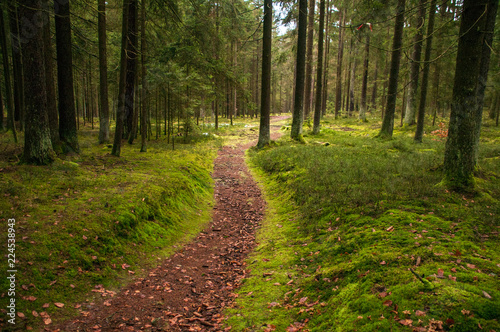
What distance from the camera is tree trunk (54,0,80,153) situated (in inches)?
391

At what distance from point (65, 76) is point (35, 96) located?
3.69 metres

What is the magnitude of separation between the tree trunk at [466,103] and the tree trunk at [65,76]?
12606 millimetres

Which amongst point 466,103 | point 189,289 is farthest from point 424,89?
point 189,289

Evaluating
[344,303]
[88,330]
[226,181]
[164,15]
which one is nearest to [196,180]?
[226,181]

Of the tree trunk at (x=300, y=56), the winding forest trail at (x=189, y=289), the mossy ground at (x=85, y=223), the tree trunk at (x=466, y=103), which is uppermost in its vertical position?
the tree trunk at (x=300, y=56)

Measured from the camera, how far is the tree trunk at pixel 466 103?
19.7 ft

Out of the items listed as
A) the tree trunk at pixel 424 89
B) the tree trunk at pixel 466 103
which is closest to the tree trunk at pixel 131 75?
the tree trunk at pixel 466 103

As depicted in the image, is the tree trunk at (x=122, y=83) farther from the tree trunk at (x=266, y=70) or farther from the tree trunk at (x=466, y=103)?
the tree trunk at (x=466, y=103)

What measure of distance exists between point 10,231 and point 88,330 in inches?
91.3

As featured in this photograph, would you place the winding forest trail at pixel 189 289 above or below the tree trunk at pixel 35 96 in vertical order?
below

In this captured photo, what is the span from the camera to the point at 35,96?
722 centimetres

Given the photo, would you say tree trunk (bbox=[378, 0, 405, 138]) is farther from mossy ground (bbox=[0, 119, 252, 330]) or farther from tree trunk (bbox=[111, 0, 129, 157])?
tree trunk (bbox=[111, 0, 129, 157])

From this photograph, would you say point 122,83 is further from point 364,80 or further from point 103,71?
point 364,80

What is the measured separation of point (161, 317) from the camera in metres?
4.14
